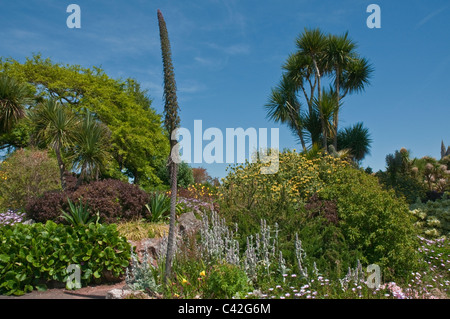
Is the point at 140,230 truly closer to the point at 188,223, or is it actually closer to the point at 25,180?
the point at 188,223

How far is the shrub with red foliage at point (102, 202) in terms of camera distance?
8352 mm

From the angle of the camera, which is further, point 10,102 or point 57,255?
point 10,102

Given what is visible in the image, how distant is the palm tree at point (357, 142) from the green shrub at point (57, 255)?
21.6 metres

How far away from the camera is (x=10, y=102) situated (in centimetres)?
1744

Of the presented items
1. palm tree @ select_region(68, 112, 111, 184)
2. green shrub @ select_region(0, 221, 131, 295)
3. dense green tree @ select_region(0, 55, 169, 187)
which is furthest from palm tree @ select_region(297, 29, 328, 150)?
green shrub @ select_region(0, 221, 131, 295)

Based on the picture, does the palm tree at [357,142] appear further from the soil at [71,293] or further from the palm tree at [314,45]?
the soil at [71,293]

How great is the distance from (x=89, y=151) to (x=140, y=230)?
427 centimetres

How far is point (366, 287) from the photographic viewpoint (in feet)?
15.2

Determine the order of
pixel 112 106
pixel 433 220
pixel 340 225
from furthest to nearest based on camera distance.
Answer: pixel 112 106, pixel 433 220, pixel 340 225

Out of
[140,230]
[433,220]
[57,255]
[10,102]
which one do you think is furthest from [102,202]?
[10,102]

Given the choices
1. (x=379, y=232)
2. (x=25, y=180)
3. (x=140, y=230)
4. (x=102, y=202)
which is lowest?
(x=140, y=230)

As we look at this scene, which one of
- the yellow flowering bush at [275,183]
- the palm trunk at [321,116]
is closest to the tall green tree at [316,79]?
the palm trunk at [321,116]

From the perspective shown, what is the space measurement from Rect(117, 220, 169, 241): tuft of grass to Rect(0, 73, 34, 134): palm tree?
13025mm

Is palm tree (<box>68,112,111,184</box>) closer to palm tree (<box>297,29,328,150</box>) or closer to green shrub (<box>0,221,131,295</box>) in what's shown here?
green shrub (<box>0,221,131,295</box>)
